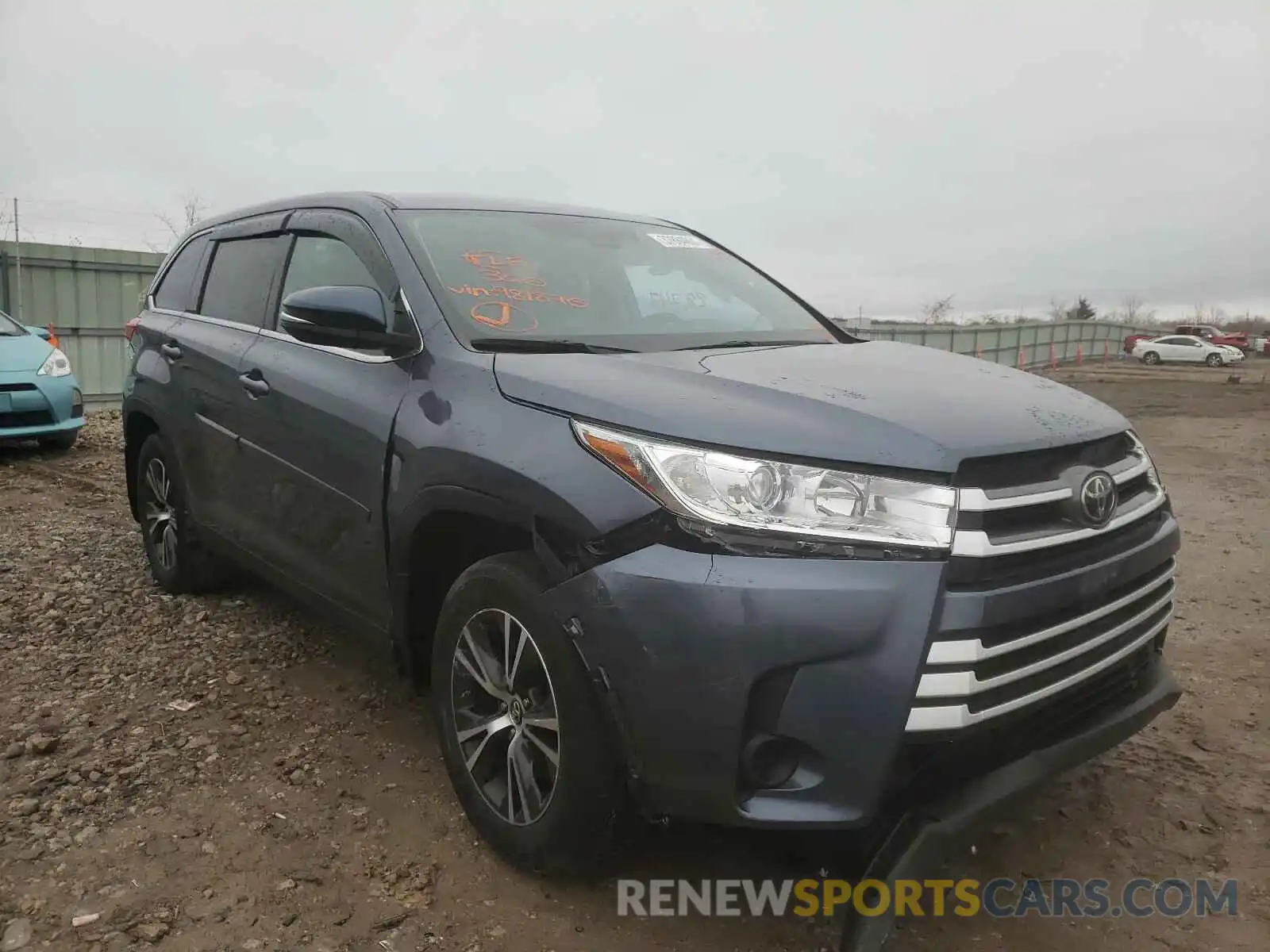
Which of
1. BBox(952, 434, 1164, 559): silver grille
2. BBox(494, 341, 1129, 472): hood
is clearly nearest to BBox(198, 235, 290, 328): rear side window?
BBox(494, 341, 1129, 472): hood

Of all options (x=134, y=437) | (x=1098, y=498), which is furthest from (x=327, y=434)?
(x=134, y=437)

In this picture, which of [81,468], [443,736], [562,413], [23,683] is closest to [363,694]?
[443,736]

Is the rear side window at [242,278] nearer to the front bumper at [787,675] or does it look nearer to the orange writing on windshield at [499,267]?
the orange writing on windshield at [499,267]

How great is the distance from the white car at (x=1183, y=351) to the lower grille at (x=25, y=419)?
40430 mm

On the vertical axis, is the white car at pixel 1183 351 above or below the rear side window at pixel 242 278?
below

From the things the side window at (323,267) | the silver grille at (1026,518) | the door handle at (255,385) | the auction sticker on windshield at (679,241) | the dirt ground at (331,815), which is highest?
the auction sticker on windshield at (679,241)

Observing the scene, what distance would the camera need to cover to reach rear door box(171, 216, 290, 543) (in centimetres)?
366

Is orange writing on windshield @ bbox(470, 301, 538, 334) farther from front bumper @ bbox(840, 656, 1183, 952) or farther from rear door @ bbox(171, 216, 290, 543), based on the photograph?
front bumper @ bbox(840, 656, 1183, 952)

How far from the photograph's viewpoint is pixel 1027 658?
2.02m

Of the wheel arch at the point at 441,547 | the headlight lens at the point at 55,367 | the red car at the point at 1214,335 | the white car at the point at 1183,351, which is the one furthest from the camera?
the red car at the point at 1214,335

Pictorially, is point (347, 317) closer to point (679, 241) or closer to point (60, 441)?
point (679, 241)

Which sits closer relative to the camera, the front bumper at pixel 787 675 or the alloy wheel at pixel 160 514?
the front bumper at pixel 787 675

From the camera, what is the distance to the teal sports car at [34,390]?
26.0ft

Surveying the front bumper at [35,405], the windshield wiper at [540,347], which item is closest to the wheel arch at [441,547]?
the windshield wiper at [540,347]
